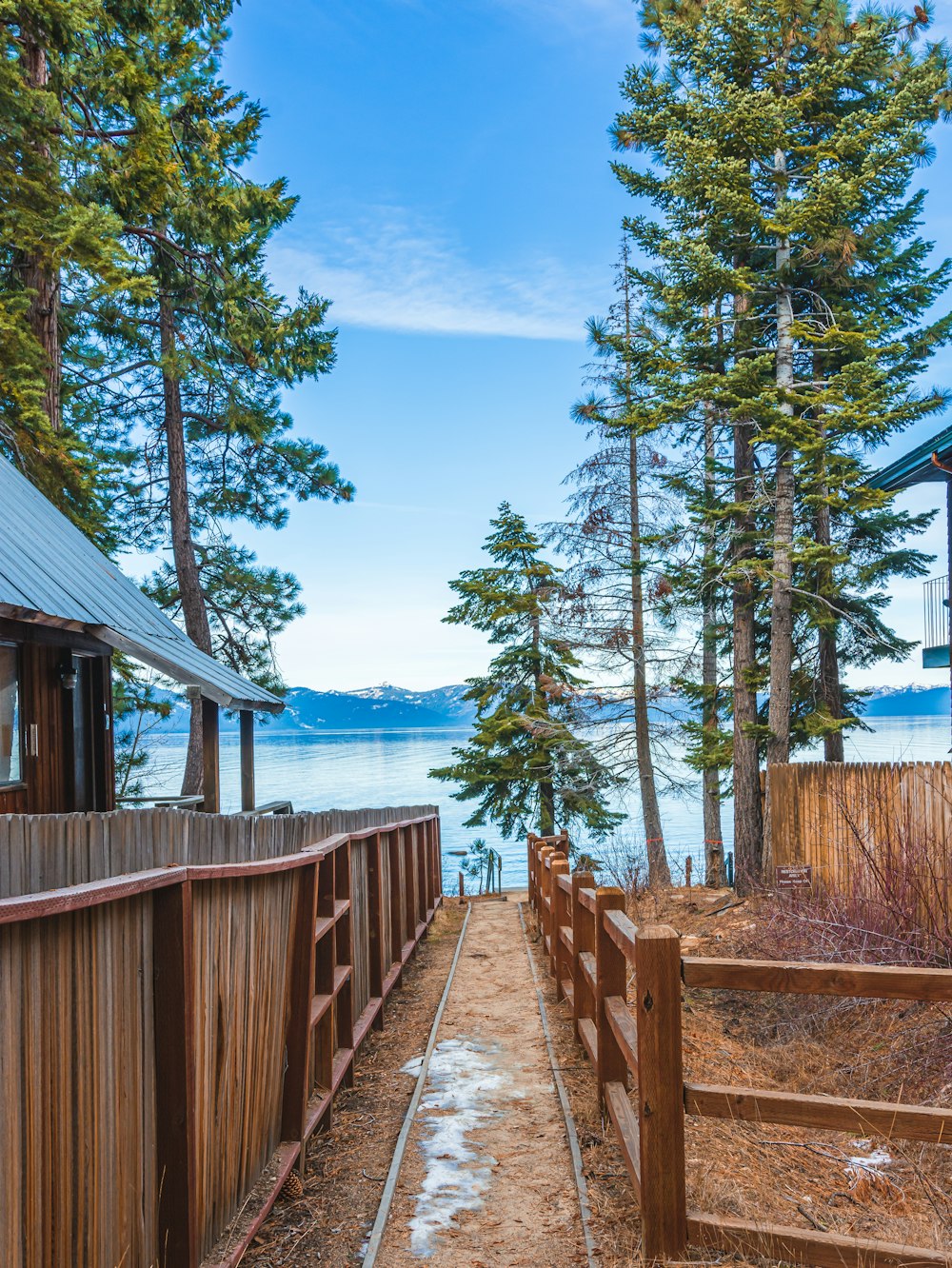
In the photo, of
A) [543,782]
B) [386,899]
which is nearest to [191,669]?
[386,899]

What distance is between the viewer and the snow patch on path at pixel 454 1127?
3900mm

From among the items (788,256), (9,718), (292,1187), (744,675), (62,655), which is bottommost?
(292,1187)

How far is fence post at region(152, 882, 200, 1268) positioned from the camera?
2.82 meters

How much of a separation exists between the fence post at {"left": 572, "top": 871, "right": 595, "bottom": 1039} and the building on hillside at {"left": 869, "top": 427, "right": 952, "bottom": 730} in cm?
1048

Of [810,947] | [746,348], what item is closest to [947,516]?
[746,348]

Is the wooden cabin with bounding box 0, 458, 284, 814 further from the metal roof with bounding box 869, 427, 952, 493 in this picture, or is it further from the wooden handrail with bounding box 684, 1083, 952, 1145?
the metal roof with bounding box 869, 427, 952, 493

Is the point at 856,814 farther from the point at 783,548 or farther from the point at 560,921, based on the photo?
the point at 783,548

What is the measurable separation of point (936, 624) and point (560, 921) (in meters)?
12.7

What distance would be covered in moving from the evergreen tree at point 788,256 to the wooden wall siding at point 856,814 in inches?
117

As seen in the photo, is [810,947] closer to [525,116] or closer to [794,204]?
[794,204]

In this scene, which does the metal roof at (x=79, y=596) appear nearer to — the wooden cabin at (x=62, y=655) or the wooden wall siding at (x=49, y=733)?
the wooden cabin at (x=62, y=655)

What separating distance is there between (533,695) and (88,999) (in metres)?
22.0

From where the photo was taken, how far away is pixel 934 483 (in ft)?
55.6

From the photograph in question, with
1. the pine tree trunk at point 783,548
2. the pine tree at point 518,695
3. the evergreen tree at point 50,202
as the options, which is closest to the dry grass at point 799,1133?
the pine tree trunk at point 783,548
